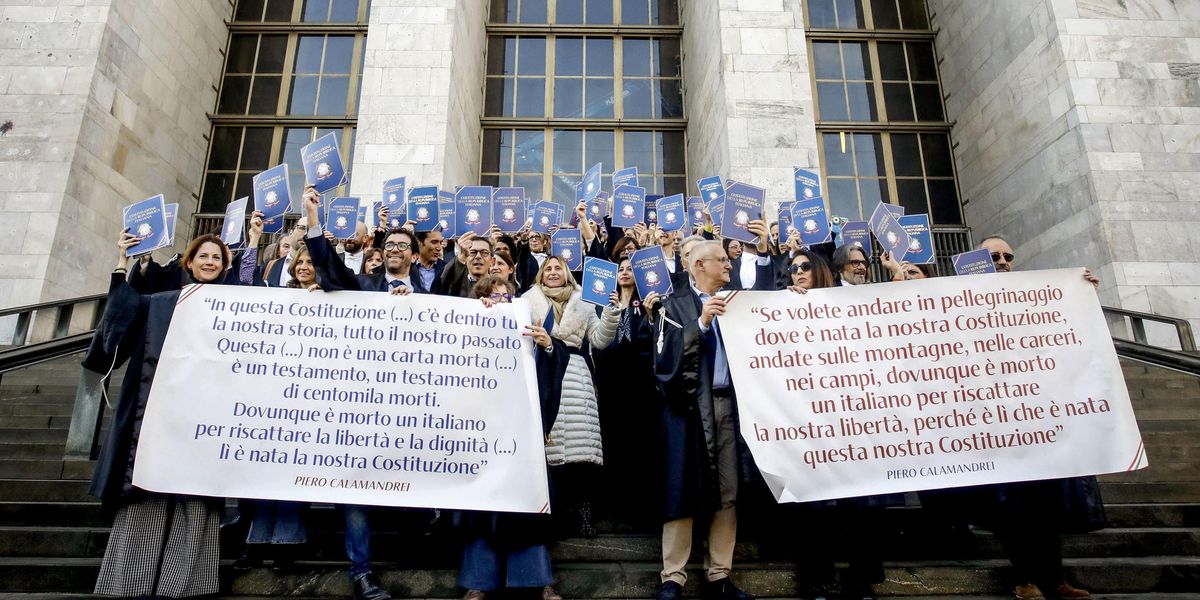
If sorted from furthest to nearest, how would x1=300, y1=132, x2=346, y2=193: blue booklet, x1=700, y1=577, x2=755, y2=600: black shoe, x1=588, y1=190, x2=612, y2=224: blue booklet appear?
x1=588, y1=190, x2=612, y2=224: blue booklet, x1=300, y1=132, x2=346, y2=193: blue booklet, x1=700, y1=577, x2=755, y2=600: black shoe

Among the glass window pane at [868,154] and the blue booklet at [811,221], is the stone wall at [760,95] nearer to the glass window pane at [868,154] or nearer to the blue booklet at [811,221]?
the glass window pane at [868,154]

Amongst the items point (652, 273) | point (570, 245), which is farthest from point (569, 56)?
point (652, 273)

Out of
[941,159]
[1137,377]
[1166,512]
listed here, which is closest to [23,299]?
[1166,512]

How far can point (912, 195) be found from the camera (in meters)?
15.5

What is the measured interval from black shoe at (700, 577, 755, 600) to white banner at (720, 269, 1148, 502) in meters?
0.61

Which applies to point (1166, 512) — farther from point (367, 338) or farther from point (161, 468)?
point (161, 468)

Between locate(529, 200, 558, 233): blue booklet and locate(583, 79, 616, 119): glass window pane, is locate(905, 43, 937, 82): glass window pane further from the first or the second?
locate(529, 200, 558, 233): blue booklet

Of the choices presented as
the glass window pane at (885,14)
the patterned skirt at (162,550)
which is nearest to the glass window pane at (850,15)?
the glass window pane at (885,14)

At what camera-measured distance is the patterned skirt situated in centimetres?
414

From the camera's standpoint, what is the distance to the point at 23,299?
10.5 metres

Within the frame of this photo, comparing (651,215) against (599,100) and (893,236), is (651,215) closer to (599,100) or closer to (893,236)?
(893,236)

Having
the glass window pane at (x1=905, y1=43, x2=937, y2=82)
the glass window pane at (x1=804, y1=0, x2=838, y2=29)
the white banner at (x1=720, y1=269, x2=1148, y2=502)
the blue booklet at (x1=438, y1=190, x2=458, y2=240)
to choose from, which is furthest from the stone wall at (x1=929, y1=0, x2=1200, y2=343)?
the blue booklet at (x1=438, y1=190, x2=458, y2=240)

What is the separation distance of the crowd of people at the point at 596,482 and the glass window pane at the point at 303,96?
1141 cm

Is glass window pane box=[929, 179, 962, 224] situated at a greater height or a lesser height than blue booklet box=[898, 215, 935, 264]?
greater
